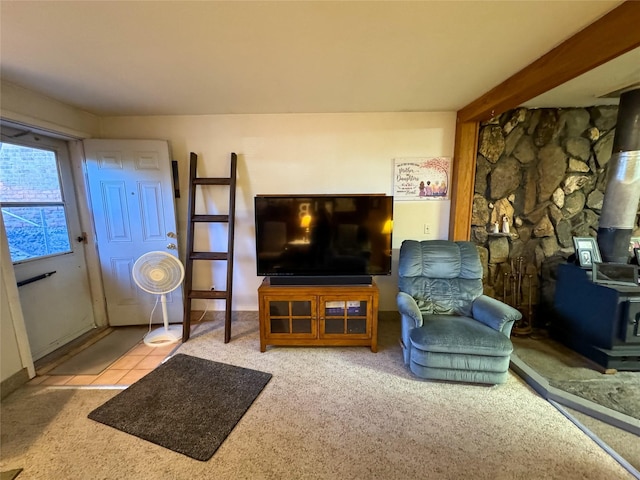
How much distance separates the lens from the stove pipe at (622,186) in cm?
223

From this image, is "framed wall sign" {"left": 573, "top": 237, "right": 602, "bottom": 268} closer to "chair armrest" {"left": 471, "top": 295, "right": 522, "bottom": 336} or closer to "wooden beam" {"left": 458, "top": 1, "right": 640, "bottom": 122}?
"chair armrest" {"left": 471, "top": 295, "right": 522, "bottom": 336}

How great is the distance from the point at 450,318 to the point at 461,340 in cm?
34

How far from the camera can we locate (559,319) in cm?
270

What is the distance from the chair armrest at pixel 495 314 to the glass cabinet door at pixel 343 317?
926 millimetres

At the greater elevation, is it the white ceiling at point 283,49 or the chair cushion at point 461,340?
the white ceiling at point 283,49

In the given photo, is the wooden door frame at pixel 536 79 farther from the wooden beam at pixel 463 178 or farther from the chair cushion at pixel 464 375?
the chair cushion at pixel 464 375

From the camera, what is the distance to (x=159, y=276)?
2.63m

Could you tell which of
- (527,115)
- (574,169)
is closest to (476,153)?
(527,115)

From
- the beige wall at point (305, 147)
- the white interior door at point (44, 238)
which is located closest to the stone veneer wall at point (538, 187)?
the beige wall at point (305, 147)

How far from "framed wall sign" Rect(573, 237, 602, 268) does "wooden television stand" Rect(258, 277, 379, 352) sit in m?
1.99

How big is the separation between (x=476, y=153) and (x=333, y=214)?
1.65 meters

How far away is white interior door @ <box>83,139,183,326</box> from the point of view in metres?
2.71

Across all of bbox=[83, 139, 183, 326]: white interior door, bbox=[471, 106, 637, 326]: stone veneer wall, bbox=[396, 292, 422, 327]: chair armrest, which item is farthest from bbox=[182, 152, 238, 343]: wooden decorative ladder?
bbox=[471, 106, 637, 326]: stone veneer wall

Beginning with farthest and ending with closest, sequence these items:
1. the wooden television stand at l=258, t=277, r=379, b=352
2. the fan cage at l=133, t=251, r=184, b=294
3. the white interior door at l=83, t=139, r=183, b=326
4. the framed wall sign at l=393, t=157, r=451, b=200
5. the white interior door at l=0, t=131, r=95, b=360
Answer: the framed wall sign at l=393, t=157, r=451, b=200 < the white interior door at l=83, t=139, r=183, b=326 < the fan cage at l=133, t=251, r=184, b=294 < the wooden television stand at l=258, t=277, r=379, b=352 < the white interior door at l=0, t=131, r=95, b=360
